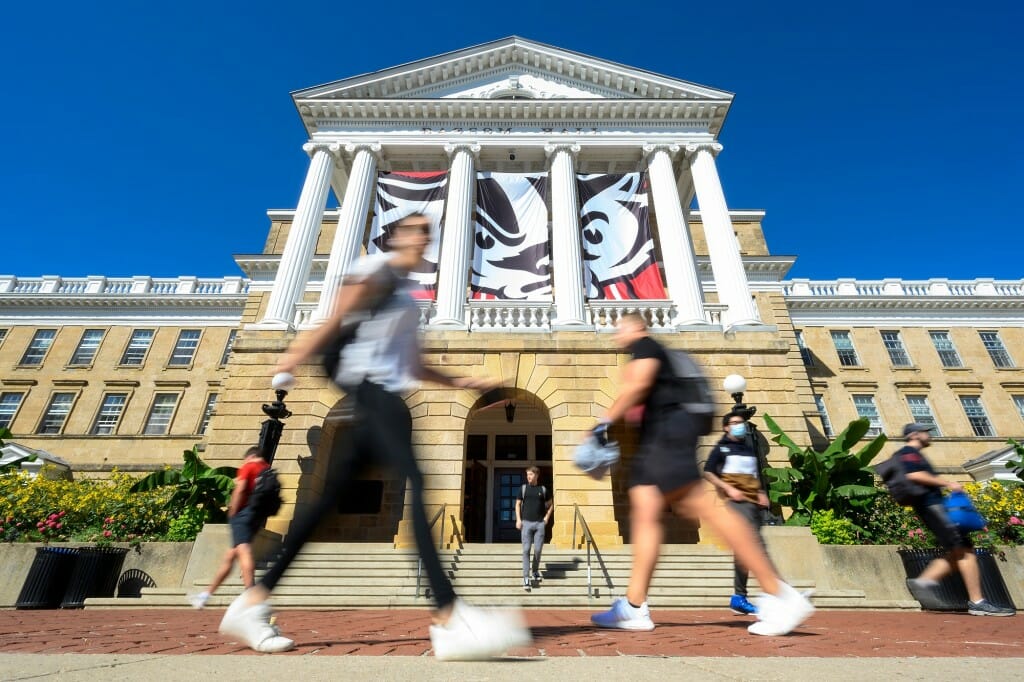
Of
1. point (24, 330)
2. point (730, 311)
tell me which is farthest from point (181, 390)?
point (730, 311)

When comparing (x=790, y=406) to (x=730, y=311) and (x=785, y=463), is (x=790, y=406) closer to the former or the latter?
(x=785, y=463)

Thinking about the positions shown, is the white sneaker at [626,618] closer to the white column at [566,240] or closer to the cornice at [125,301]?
the white column at [566,240]

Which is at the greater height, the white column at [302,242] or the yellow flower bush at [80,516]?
the white column at [302,242]

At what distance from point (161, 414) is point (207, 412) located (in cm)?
258

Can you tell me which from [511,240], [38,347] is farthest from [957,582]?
[38,347]

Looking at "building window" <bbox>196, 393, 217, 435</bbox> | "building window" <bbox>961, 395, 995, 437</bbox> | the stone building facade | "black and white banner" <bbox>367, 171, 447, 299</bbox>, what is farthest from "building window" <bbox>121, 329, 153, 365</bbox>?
"building window" <bbox>961, 395, 995, 437</bbox>

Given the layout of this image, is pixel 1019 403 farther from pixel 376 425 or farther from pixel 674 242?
pixel 376 425

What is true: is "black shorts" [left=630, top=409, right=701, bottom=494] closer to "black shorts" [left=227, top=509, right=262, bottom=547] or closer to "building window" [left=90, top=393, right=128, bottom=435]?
"black shorts" [left=227, top=509, right=262, bottom=547]

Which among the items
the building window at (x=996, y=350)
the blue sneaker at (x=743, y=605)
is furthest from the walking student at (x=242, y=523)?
the building window at (x=996, y=350)

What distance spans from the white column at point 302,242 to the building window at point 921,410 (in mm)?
28959

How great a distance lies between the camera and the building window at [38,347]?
30125 mm

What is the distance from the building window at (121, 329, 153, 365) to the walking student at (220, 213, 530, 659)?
1311 inches

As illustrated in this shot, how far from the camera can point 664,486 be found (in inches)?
112

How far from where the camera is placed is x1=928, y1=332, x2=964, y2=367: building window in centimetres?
2858
